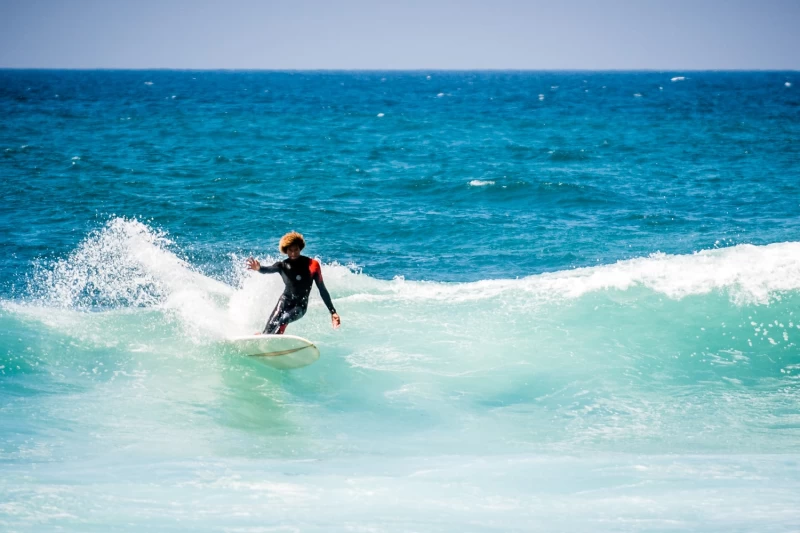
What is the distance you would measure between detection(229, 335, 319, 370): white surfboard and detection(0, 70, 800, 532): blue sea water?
221 millimetres

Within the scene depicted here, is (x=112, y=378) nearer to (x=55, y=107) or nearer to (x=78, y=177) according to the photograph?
(x=78, y=177)

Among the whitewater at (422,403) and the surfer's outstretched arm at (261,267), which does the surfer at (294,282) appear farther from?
the whitewater at (422,403)

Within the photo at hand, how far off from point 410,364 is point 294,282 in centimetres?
189

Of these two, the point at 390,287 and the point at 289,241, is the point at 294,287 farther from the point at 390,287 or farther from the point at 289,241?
the point at 390,287

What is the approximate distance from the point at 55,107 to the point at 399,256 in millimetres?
51604

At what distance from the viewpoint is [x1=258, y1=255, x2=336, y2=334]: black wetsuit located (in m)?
9.01

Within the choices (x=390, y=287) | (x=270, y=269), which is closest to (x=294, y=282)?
(x=270, y=269)

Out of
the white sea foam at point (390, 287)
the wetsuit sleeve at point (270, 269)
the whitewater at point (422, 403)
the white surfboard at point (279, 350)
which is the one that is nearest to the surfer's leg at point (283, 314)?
the white surfboard at point (279, 350)

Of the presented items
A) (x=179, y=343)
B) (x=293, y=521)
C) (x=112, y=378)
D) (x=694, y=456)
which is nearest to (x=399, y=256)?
(x=179, y=343)

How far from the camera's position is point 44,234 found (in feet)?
62.3

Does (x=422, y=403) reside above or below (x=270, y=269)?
below

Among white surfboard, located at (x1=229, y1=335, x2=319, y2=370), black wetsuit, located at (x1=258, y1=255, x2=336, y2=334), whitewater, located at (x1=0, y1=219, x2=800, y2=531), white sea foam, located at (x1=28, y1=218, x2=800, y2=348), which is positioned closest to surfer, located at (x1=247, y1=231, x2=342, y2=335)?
black wetsuit, located at (x1=258, y1=255, x2=336, y2=334)

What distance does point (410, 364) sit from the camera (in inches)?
391

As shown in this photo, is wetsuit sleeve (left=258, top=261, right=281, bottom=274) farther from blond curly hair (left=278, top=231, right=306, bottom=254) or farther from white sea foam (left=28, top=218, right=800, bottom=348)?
white sea foam (left=28, top=218, right=800, bottom=348)
